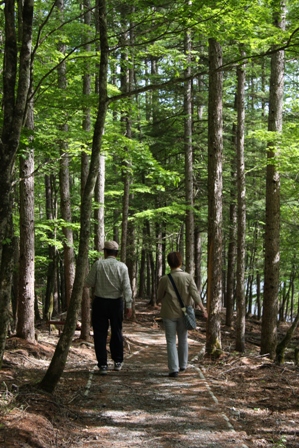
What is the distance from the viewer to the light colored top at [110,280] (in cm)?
727

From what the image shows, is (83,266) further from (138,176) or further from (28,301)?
(138,176)

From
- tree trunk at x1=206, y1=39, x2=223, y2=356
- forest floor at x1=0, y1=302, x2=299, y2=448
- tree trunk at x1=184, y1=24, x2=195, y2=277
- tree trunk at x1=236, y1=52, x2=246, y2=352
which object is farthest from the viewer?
tree trunk at x1=184, y1=24, x2=195, y2=277

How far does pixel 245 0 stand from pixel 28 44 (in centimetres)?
392

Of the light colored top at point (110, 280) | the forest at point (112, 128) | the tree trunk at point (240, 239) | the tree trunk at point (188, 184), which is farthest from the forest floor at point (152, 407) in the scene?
the tree trunk at point (188, 184)

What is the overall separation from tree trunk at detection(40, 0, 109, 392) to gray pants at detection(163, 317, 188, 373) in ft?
7.35

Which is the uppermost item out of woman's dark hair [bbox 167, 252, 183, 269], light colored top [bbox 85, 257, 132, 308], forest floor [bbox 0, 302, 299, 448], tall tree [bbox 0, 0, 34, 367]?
tall tree [bbox 0, 0, 34, 367]

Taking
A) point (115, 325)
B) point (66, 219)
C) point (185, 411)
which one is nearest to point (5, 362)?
point (115, 325)

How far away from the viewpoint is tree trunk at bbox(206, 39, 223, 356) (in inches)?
372

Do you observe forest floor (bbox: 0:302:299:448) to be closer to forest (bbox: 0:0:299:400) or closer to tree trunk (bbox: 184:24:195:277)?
forest (bbox: 0:0:299:400)

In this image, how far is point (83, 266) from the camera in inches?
222

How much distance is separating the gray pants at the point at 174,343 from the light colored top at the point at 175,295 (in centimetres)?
13

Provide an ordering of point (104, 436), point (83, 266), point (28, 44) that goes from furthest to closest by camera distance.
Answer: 1. point (83, 266)
2. point (28, 44)
3. point (104, 436)

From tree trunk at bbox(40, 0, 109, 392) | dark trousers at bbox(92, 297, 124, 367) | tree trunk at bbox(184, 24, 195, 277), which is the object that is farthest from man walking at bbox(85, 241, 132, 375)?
tree trunk at bbox(184, 24, 195, 277)

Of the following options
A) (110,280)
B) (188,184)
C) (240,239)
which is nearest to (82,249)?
(110,280)
